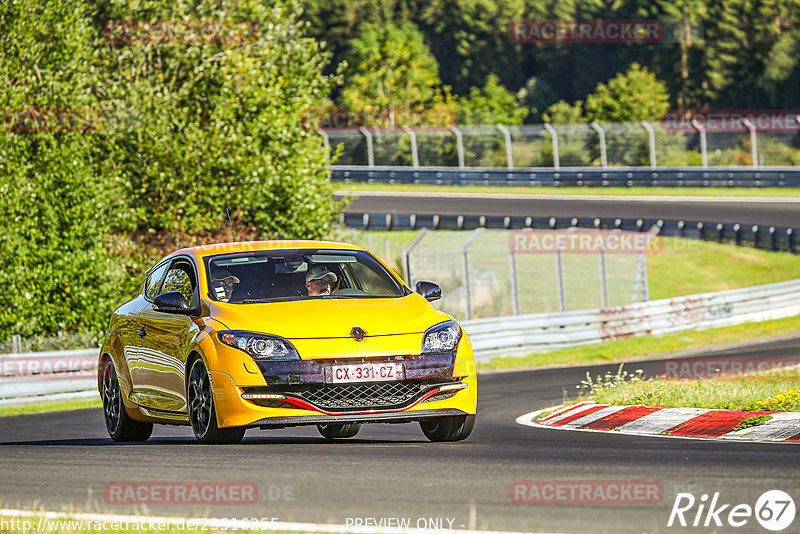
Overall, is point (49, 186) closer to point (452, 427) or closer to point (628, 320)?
point (628, 320)

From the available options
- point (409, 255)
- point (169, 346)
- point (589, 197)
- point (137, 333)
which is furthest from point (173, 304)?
point (589, 197)

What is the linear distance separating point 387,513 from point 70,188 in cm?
1910

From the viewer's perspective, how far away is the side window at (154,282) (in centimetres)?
1053

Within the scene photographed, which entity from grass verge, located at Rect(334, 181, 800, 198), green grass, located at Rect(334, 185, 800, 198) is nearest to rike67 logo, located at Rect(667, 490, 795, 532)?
green grass, located at Rect(334, 185, 800, 198)

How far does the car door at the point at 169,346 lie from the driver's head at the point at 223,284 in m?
0.16

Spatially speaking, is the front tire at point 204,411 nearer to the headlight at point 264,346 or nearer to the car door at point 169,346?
the car door at point 169,346

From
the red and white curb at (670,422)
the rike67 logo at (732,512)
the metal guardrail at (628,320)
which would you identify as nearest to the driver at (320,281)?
the red and white curb at (670,422)

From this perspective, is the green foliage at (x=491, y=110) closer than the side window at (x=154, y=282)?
No

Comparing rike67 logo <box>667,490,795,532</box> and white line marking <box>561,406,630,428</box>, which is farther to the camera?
white line marking <box>561,406,630,428</box>

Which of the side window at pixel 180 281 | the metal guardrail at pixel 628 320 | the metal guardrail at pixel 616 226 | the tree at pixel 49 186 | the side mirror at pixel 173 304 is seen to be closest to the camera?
the side mirror at pixel 173 304

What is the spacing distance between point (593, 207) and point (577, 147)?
22.4 ft

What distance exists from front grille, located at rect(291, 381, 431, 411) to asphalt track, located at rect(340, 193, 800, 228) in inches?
Answer: 1165

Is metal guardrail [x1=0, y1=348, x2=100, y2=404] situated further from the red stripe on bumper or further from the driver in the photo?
the red stripe on bumper

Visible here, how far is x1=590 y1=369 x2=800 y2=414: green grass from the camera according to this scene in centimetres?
1096
